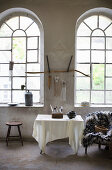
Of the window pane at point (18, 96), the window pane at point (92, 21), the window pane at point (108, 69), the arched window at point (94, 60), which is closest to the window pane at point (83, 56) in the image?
the arched window at point (94, 60)

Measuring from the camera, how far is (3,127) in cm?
518

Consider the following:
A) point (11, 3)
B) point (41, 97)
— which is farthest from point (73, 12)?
point (41, 97)

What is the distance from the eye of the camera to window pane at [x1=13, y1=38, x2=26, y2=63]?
5434 mm

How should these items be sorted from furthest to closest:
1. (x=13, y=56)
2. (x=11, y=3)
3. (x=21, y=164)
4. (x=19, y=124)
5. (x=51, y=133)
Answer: (x=13, y=56)
(x=11, y=3)
(x=19, y=124)
(x=51, y=133)
(x=21, y=164)

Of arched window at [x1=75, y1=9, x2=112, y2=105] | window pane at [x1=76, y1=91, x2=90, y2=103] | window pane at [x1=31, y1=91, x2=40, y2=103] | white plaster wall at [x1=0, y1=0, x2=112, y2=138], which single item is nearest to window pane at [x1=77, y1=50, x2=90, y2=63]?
arched window at [x1=75, y1=9, x2=112, y2=105]

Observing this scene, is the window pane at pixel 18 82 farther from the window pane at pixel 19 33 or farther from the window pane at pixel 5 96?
the window pane at pixel 19 33

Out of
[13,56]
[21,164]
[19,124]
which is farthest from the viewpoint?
[13,56]

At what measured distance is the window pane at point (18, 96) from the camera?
5441 millimetres

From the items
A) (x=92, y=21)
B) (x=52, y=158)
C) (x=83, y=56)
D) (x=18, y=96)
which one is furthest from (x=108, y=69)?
(x=52, y=158)

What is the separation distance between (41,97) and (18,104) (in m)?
0.61

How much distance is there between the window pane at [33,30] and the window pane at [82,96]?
6.09 feet

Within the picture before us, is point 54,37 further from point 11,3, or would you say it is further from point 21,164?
point 21,164

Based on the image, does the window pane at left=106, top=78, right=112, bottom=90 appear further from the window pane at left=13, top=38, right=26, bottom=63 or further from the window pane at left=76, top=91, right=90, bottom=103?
the window pane at left=13, top=38, right=26, bottom=63

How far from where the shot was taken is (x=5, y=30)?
5.44 m
